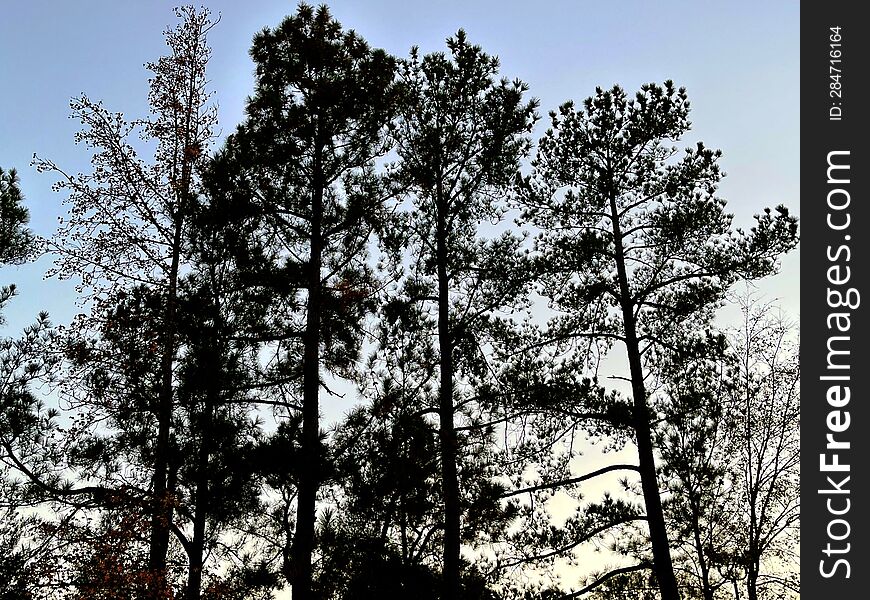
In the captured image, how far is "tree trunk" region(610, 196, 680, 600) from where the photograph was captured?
1106 centimetres

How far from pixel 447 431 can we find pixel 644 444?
304cm

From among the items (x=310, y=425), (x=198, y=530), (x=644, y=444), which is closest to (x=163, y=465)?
(x=198, y=530)

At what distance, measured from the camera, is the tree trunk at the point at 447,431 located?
38.9ft

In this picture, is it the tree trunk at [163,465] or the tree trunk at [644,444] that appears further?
the tree trunk at [644,444]

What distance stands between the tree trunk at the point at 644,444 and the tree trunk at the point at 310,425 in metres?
4.76

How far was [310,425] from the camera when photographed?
37.0ft

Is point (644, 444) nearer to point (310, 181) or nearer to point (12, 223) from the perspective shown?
point (310, 181)

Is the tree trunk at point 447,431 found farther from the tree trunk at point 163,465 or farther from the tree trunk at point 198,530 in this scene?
the tree trunk at point 163,465

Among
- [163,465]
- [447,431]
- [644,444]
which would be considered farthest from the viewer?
[447,431]
